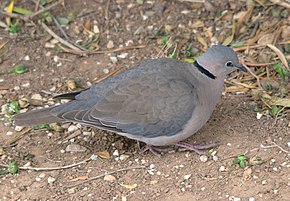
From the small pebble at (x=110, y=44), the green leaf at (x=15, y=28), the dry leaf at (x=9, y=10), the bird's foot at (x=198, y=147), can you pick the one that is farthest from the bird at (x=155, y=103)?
the dry leaf at (x=9, y=10)

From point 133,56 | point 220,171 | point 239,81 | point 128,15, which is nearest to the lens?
point 220,171

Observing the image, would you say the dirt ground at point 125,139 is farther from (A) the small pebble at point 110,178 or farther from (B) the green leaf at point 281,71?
(B) the green leaf at point 281,71

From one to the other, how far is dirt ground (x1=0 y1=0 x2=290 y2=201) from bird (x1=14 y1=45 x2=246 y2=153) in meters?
0.23

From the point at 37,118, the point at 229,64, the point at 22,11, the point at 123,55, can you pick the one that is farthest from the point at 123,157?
the point at 22,11

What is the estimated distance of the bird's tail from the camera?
4.89 m

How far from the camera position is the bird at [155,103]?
4.77m

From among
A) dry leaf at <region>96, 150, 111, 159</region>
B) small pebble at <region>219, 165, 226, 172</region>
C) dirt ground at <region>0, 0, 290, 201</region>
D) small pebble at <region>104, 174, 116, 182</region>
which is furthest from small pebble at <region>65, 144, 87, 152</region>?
small pebble at <region>219, 165, 226, 172</region>

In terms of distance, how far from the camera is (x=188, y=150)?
4.96 metres

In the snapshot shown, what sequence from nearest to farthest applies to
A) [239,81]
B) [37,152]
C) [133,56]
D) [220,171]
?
1. [220,171]
2. [37,152]
3. [239,81]
4. [133,56]

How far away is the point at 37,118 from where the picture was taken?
4.93m

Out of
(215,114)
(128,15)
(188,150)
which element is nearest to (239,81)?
(215,114)

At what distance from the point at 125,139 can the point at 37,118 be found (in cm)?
72

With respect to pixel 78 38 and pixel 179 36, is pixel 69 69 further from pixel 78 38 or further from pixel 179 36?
pixel 179 36

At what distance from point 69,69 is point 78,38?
0.46 m
